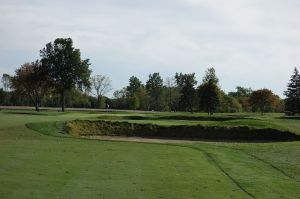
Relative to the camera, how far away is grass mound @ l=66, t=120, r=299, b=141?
4378 centimetres

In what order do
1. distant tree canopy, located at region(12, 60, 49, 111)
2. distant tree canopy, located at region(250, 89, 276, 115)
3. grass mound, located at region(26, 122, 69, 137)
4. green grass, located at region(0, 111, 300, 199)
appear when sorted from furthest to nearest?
1. distant tree canopy, located at region(250, 89, 276, 115)
2. distant tree canopy, located at region(12, 60, 49, 111)
3. grass mound, located at region(26, 122, 69, 137)
4. green grass, located at region(0, 111, 300, 199)

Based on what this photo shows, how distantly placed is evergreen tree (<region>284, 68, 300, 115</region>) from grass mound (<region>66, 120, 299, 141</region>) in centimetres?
3741

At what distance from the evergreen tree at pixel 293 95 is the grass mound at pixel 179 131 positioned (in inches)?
1473

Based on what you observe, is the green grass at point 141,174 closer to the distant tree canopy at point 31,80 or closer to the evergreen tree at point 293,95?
the evergreen tree at point 293,95

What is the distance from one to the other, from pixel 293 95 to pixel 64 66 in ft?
134

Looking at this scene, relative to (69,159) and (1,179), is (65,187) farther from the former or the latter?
(69,159)

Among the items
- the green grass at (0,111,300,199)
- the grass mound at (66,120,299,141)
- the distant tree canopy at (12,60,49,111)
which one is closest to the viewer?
the green grass at (0,111,300,199)

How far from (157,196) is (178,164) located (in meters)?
6.78

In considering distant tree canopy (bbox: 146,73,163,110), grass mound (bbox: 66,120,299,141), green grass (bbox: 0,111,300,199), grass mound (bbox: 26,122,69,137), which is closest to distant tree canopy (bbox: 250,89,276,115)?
distant tree canopy (bbox: 146,73,163,110)

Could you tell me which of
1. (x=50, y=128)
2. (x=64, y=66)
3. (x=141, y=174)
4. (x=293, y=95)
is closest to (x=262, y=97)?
(x=293, y=95)

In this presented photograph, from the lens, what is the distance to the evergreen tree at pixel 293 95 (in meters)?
79.6

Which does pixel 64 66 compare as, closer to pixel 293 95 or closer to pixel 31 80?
pixel 31 80

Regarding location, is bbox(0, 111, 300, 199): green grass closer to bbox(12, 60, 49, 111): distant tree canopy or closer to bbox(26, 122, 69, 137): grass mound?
bbox(26, 122, 69, 137): grass mound

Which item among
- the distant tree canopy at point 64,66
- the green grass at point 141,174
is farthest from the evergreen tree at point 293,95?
the green grass at point 141,174
